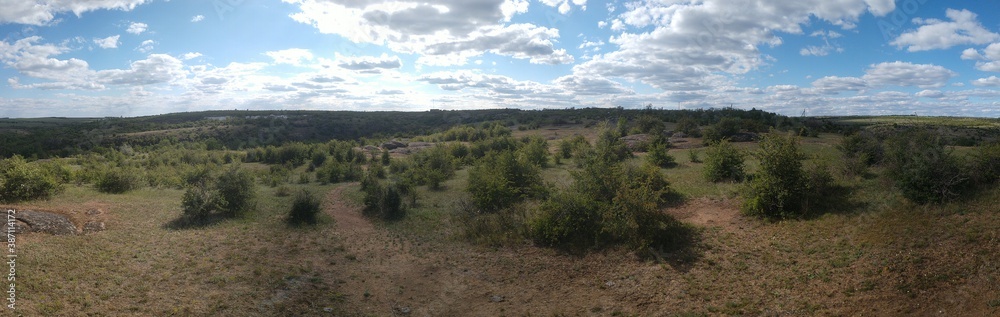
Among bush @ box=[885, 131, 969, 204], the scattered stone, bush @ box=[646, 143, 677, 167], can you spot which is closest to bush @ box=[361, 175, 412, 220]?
the scattered stone

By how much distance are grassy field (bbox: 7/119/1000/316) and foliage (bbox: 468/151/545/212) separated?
4.30 meters

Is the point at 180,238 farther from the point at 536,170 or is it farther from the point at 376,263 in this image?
the point at 536,170

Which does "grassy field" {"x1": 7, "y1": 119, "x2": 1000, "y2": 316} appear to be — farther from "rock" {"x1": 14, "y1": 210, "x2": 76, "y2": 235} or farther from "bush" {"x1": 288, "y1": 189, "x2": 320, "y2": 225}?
"bush" {"x1": 288, "y1": 189, "x2": 320, "y2": 225}

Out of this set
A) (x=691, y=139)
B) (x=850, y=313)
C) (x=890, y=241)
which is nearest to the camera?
(x=850, y=313)

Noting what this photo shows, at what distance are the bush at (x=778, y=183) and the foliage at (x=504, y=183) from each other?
1072 centimetres

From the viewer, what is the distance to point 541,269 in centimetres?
1752

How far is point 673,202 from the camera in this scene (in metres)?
22.7

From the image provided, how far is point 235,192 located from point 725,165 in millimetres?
27446

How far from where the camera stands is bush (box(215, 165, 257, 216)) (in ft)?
80.7

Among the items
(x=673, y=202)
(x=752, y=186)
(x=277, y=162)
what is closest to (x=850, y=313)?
(x=752, y=186)

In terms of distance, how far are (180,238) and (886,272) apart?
83.4ft

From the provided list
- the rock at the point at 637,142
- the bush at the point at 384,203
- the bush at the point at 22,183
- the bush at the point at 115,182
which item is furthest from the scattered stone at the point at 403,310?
the rock at the point at 637,142

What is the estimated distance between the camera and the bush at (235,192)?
80.7ft

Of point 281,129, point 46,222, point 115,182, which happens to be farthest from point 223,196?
point 281,129
